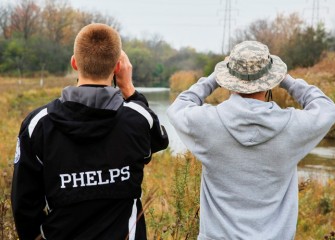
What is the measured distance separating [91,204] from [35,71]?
56.0m

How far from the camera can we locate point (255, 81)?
84.8 inches

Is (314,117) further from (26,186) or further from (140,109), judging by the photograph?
(26,186)

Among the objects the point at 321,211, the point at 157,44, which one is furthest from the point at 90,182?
the point at 157,44

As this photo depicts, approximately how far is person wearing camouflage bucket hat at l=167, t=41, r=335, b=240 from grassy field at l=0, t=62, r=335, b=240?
1.16 feet

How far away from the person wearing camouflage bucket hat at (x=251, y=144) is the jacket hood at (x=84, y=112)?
1.04 ft

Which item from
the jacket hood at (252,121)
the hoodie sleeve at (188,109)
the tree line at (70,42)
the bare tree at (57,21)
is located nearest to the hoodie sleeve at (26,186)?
the hoodie sleeve at (188,109)

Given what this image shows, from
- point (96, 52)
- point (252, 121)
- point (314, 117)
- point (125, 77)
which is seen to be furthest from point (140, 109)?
point (314, 117)

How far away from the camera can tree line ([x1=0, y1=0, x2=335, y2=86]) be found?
3214 centimetres

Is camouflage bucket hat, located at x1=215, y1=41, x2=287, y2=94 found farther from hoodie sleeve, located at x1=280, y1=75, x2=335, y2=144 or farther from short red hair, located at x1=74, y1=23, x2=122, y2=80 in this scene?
short red hair, located at x1=74, y1=23, x2=122, y2=80

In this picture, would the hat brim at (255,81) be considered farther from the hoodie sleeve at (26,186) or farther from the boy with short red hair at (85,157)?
the hoodie sleeve at (26,186)

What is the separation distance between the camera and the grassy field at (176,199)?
3377mm

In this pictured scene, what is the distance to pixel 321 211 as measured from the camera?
22.1 ft

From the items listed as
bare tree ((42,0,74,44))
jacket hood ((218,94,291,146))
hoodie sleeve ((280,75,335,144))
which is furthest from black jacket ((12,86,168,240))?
bare tree ((42,0,74,44))

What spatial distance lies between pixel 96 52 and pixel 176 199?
1.56 meters
